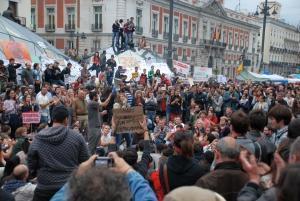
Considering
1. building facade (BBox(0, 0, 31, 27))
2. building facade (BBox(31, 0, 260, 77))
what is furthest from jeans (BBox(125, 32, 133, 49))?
building facade (BBox(31, 0, 260, 77))

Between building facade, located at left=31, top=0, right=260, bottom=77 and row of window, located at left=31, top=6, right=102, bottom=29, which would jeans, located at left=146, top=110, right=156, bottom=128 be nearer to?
building facade, located at left=31, top=0, right=260, bottom=77

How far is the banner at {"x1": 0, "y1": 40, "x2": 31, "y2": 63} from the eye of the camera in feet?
65.3

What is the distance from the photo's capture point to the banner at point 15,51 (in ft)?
65.3

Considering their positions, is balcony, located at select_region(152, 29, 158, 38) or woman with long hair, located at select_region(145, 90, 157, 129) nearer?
woman with long hair, located at select_region(145, 90, 157, 129)

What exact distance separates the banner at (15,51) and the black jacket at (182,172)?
16702 mm

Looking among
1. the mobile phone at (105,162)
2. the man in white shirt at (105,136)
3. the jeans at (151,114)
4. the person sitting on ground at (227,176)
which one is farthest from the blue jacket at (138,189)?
the jeans at (151,114)

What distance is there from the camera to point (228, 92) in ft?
55.7

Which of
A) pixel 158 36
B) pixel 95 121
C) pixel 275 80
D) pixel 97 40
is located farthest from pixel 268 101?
pixel 158 36

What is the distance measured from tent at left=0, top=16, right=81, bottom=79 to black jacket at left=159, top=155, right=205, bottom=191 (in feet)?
51.0

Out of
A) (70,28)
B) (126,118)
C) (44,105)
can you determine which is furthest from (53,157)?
(70,28)

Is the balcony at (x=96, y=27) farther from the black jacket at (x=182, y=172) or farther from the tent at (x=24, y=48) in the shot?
the black jacket at (x=182, y=172)

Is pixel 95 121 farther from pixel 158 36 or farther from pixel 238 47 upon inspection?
pixel 238 47

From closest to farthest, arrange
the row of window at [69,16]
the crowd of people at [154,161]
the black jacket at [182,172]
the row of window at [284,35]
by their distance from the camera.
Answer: the crowd of people at [154,161] → the black jacket at [182,172] → the row of window at [69,16] → the row of window at [284,35]

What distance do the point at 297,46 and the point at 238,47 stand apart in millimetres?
47385
